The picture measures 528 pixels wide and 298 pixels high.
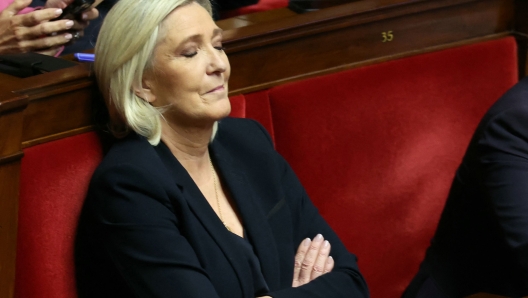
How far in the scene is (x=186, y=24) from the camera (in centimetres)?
153

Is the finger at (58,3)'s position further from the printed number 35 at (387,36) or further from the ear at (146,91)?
the printed number 35 at (387,36)

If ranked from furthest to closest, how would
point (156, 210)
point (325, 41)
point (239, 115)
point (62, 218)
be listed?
point (325, 41) → point (239, 115) → point (62, 218) → point (156, 210)

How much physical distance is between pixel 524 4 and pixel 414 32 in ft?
1.24

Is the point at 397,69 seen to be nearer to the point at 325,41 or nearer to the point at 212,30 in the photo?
the point at 325,41

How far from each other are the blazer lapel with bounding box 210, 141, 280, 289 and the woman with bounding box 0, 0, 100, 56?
17.1 inches

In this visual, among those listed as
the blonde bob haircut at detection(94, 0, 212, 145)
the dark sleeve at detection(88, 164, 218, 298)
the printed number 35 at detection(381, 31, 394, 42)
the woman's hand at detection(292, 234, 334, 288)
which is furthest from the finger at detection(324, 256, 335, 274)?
the printed number 35 at detection(381, 31, 394, 42)

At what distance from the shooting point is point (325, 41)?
6.69ft

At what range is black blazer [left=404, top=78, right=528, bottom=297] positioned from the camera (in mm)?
1644

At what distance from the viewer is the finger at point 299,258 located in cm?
167

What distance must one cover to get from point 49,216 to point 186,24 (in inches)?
18.0

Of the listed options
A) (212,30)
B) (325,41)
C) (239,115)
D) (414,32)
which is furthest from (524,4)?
(212,30)

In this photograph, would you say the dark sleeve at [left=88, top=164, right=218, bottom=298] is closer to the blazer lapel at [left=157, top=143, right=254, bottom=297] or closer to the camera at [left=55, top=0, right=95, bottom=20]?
the blazer lapel at [left=157, top=143, right=254, bottom=297]

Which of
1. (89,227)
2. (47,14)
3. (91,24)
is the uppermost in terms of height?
(47,14)

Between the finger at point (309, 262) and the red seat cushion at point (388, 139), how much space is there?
375 millimetres
